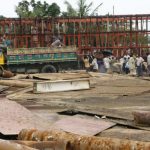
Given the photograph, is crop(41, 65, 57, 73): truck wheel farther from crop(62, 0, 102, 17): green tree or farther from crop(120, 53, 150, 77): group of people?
crop(62, 0, 102, 17): green tree

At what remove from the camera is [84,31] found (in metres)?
31.6

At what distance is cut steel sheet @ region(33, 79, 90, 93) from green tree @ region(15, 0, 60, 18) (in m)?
27.2

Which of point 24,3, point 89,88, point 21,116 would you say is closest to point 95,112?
point 21,116

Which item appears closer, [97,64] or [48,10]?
[97,64]

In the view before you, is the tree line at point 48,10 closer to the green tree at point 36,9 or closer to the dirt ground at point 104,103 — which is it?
the green tree at point 36,9

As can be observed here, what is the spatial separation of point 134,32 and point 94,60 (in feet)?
19.1

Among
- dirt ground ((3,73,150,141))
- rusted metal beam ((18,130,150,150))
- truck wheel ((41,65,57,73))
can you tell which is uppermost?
rusted metal beam ((18,130,150,150))

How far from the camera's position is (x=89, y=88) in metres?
14.3

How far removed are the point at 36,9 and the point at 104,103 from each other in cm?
3381

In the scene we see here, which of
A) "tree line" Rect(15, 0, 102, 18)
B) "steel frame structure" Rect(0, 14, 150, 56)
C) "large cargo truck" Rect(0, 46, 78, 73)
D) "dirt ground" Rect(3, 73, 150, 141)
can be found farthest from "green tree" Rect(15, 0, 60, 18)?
"dirt ground" Rect(3, 73, 150, 141)

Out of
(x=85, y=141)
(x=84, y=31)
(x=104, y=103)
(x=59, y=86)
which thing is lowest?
(x=104, y=103)

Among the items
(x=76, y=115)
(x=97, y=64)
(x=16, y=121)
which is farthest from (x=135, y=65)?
(x=16, y=121)

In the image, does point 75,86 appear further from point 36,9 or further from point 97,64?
point 36,9

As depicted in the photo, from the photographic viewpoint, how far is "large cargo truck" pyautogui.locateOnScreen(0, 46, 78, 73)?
84.9 ft
